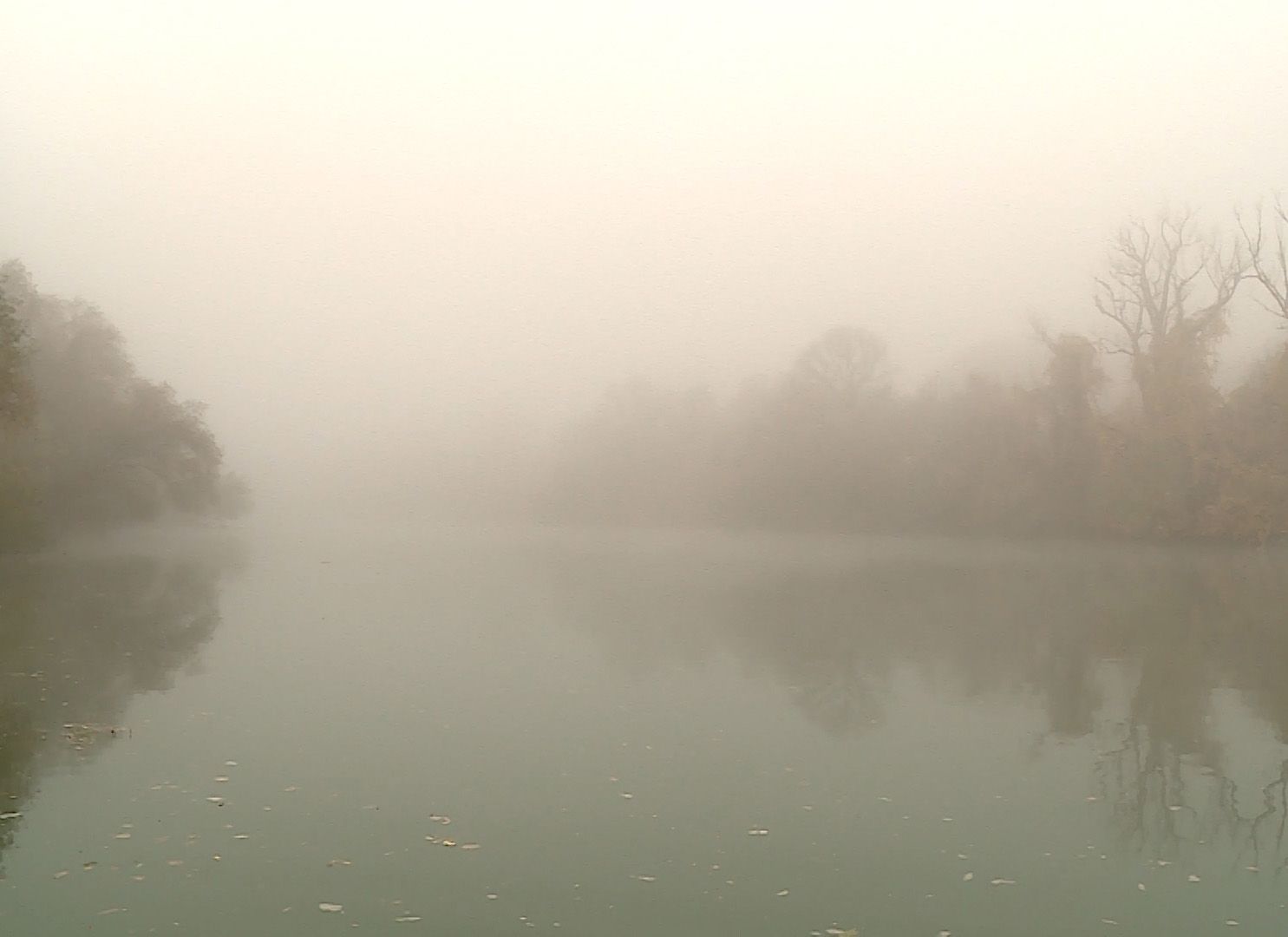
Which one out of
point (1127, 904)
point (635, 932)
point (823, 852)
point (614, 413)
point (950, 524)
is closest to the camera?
point (635, 932)

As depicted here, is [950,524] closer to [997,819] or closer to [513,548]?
[513,548]

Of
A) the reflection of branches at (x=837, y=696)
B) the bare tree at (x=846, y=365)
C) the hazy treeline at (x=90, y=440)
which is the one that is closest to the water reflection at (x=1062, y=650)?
the reflection of branches at (x=837, y=696)

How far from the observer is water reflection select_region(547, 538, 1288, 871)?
13.0 meters

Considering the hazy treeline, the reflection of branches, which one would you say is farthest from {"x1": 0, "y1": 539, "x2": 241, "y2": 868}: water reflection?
the reflection of branches

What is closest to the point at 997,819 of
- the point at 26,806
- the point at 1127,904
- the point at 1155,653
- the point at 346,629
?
the point at 1127,904

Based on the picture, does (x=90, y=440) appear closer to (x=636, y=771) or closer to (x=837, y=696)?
(x=837, y=696)

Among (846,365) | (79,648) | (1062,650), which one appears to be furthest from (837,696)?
(846,365)

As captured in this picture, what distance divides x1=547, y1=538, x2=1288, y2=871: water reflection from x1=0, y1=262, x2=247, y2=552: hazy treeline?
2287 cm

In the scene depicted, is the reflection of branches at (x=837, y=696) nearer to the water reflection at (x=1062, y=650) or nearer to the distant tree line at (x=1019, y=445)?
the water reflection at (x=1062, y=650)

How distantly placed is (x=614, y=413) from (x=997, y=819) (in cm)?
10366

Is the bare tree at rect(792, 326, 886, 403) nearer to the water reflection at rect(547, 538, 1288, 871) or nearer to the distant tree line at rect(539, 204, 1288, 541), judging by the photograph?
the distant tree line at rect(539, 204, 1288, 541)

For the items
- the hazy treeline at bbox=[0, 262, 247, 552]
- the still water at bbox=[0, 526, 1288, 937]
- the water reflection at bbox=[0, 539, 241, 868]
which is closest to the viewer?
the still water at bbox=[0, 526, 1288, 937]

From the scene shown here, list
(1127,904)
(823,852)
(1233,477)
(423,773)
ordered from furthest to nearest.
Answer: (1233,477) < (423,773) < (823,852) < (1127,904)

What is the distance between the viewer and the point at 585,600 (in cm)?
3428
